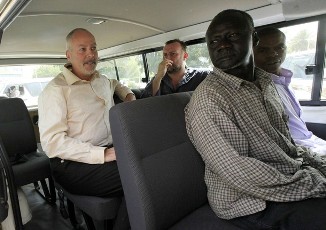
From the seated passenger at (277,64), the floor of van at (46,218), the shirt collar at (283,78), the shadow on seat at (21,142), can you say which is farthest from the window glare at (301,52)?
the shadow on seat at (21,142)

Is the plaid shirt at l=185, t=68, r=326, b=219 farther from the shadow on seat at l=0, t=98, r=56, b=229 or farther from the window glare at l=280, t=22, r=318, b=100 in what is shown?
the shadow on seat at l=0, t=98, r=56, b=229

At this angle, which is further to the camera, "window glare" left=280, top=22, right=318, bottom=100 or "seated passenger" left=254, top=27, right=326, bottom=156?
"window glare" left=280, top=22, right=318, bottom=100

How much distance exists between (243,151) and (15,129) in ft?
7.07

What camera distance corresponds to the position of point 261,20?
84.7 inches

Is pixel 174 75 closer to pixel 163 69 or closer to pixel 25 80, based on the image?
pixel 163 69

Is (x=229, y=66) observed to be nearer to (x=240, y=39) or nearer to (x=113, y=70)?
(x=240, y=39)

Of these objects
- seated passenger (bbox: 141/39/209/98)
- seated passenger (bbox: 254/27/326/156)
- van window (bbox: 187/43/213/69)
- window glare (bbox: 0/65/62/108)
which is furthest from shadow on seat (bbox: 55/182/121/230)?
window glare (bbox: 0/65/62/108)

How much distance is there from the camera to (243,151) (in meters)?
1.08

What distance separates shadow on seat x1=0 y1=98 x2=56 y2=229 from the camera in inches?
82.2

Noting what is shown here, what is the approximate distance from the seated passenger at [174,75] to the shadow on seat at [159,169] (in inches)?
44.1

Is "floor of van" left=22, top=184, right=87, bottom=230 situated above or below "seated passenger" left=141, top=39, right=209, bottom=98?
below

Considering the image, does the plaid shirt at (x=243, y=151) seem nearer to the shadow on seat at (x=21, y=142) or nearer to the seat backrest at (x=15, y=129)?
the shadow on seat at (x=21, y=142)

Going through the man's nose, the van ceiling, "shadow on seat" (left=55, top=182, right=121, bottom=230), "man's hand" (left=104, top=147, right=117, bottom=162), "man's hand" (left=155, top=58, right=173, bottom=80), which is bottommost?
"shadow on seat" (left=55, top=182, right=121, bottom=230)

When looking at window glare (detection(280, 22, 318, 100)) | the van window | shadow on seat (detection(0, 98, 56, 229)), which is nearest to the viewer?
shadow on seat (detection(0, 98, 56, 229))
